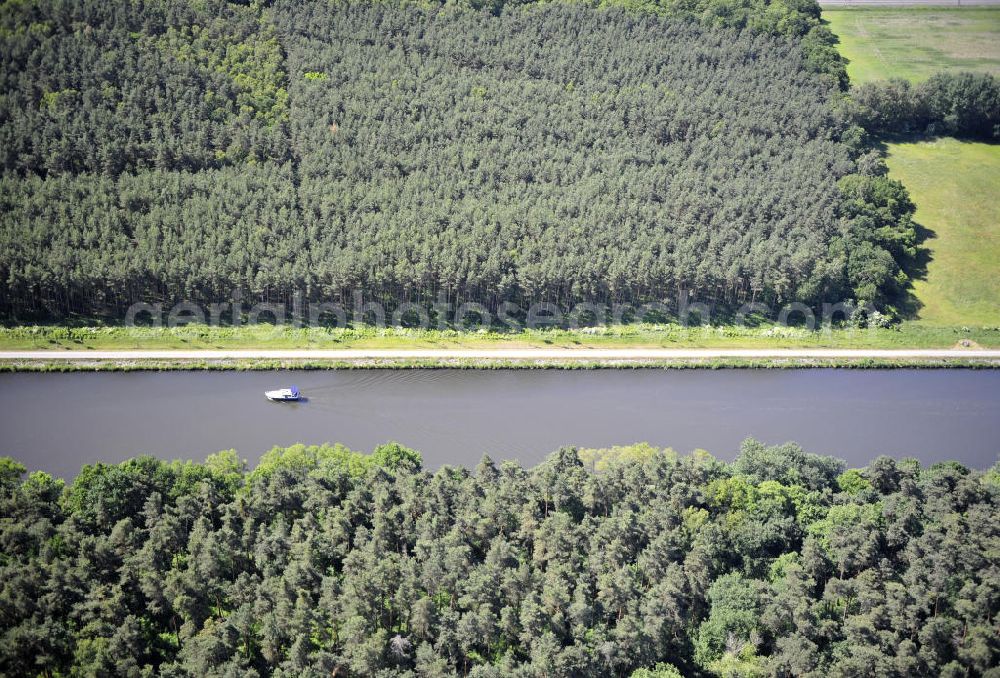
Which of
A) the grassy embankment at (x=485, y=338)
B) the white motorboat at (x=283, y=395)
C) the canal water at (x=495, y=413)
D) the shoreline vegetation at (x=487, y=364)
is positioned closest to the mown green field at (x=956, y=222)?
the grassy embankment at (x=485, y=338)

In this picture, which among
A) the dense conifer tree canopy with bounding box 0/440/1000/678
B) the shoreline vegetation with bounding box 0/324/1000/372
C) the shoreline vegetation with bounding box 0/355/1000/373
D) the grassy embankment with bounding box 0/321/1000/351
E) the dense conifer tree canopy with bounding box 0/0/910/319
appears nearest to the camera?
the dense conifer tree canopy with bounding box 0/440/1000/678

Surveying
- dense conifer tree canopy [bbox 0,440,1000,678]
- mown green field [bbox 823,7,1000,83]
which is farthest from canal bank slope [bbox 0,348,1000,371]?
mown green field [bbox 823,7,1000,83]

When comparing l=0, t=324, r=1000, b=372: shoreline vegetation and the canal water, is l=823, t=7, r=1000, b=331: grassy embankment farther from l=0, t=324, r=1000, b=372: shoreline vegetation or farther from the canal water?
the canal water

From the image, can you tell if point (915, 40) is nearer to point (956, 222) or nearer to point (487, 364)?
point (956, 222)

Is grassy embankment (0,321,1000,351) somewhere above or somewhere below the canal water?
above

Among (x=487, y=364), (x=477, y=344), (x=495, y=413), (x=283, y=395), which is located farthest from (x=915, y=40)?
(x=283, y=395)

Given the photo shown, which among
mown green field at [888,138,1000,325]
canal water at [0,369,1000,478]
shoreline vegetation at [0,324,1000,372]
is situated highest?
mown green field at [888,138,1000,325]

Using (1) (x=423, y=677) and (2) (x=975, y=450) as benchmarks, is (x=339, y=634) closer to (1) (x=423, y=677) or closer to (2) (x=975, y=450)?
(1) (x=423, y=677)

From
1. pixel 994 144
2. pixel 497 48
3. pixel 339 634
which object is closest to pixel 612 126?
pixel 497 48
